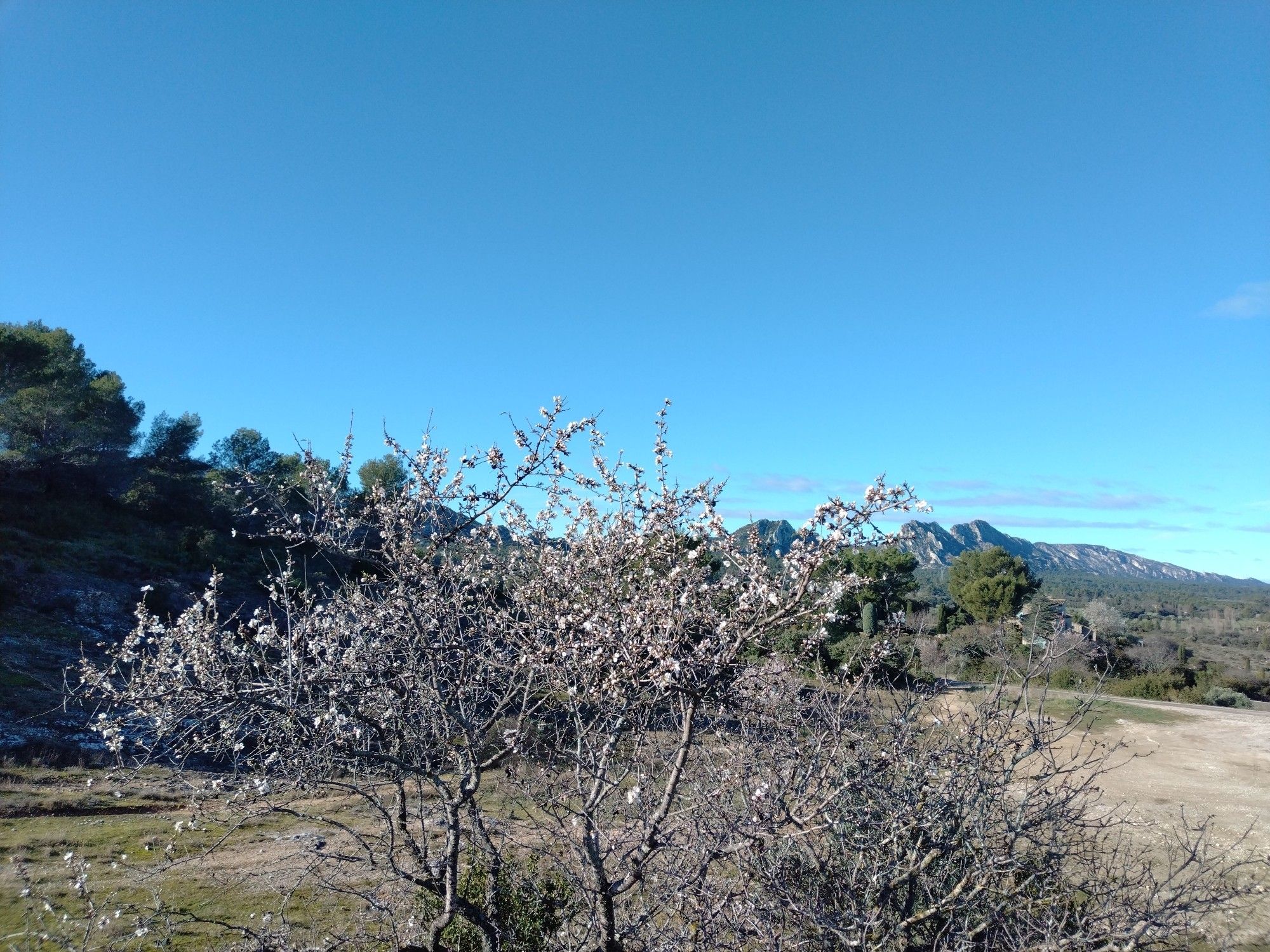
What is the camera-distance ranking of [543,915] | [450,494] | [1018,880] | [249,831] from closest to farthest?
[1018,880] < [543,915] < [450,494] < [249,831]

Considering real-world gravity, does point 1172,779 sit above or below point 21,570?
below

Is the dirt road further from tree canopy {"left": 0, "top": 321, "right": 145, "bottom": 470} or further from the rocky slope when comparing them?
the rocky slope

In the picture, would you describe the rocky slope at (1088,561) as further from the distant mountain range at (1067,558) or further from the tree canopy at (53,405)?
the tree canopy at (53,405)

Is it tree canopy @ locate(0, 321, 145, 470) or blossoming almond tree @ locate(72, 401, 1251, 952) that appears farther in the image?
tree canopy @ locate(0, 321, 145, 470)

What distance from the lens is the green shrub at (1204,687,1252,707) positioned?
28.9m

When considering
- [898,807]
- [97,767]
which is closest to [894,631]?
[898,807]

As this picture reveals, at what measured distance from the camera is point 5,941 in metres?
5.90

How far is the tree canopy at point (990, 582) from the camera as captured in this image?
3547 centimetres

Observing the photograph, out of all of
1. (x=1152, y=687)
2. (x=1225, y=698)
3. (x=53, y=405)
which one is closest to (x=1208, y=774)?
(x=1152, y=687)

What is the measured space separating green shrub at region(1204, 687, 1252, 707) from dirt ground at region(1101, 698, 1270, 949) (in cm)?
281

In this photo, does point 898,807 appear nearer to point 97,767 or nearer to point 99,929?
point 99,929

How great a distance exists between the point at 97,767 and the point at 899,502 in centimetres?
1608

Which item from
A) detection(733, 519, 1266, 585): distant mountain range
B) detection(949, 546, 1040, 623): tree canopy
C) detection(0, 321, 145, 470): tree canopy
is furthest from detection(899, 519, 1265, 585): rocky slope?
detection(0, 321, 145, 470): tree canopy

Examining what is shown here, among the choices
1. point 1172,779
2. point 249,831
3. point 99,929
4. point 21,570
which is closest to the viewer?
point 99,929
